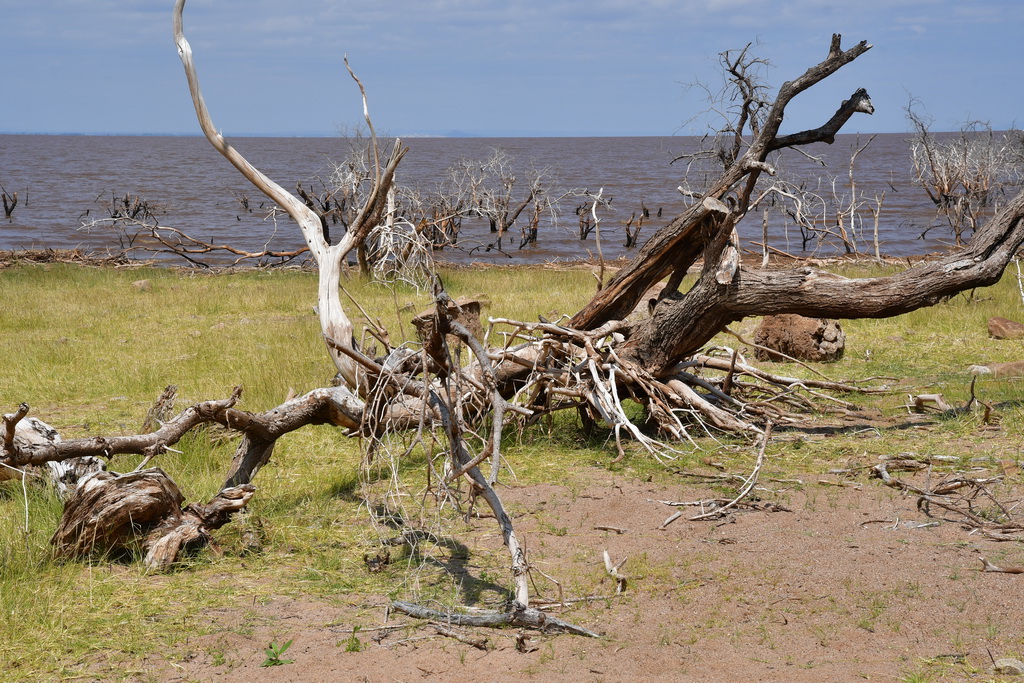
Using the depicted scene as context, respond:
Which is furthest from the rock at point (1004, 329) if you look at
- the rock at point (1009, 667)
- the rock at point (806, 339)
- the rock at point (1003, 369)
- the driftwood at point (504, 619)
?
the driftwood at point (504, 619)

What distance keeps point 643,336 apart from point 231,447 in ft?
10.6

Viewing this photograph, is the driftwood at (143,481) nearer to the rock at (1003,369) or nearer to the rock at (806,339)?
the rock at (806,339)

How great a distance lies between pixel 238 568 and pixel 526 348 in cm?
314

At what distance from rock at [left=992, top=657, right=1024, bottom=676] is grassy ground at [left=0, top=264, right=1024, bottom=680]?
2.14 meters

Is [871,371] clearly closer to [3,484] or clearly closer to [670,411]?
[670,411]

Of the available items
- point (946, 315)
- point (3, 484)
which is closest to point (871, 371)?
point (946, 315)

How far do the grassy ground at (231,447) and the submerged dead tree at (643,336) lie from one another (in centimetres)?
32

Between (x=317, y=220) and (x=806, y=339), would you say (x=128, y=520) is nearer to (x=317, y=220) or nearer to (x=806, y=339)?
(x=317, y=220)

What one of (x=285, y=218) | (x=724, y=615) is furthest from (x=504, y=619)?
(x=285, y=218)

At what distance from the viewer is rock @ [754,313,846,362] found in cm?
951

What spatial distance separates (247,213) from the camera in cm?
4156

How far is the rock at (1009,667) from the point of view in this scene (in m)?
3.39

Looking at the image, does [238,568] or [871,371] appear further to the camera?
[871,371]

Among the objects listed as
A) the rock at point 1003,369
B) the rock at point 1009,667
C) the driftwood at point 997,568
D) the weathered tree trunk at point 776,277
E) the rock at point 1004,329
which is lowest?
the rock at point 1009,667
